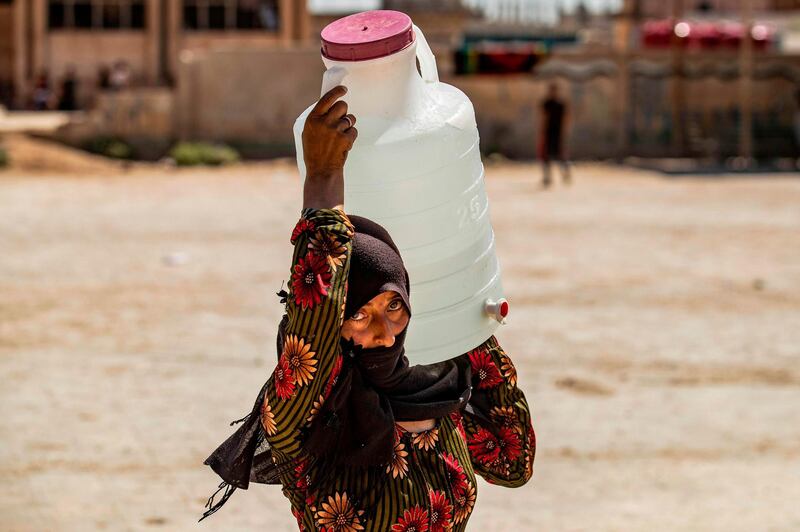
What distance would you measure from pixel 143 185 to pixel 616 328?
1269cm

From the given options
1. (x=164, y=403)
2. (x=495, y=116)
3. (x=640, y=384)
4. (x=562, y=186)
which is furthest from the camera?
(x=495, y=116)

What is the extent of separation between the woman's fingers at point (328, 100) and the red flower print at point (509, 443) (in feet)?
2.73

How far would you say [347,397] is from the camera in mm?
2275

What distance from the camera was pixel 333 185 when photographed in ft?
7.27

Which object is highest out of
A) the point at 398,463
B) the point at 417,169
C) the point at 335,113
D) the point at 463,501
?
the point at 335,113

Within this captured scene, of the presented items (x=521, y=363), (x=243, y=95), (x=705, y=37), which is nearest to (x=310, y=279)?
(x=521, y=363)

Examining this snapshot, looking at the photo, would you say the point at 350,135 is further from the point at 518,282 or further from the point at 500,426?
the point at 518,282

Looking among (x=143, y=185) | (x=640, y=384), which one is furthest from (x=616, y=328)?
(x=143, y=185)

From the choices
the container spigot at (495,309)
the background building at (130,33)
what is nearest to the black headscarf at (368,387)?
the container spigot at (495,309)

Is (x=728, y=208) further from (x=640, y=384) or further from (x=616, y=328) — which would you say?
(x=640, y=384)

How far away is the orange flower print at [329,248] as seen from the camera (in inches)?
83.5

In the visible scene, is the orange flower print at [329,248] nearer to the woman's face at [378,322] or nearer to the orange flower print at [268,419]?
the woman's face at [378,322]

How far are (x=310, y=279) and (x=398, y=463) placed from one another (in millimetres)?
421

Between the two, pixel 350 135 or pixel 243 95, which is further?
pixel 243 95
